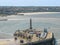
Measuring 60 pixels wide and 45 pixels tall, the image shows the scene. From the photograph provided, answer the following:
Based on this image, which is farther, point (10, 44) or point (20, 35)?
point (20, 35)

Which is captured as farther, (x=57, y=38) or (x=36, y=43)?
(x=57, y=38)

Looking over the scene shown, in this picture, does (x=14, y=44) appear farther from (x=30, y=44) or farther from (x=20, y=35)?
(x=20, y=35)

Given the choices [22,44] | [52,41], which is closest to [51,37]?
[52,41]

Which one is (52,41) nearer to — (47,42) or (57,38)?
(47,42)

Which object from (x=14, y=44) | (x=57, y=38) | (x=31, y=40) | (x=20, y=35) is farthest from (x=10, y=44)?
(x=57, y=38)

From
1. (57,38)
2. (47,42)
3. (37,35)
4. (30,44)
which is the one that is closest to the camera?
(30,44)

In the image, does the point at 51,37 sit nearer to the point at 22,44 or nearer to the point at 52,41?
the point at 52,41

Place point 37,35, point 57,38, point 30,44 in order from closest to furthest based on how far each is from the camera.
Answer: point 30,44 → point 37,35 → point 57,38

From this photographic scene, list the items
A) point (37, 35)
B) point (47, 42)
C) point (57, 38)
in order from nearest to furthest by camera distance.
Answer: point (47, 42) < point (37, 35) < point (57, 38)
